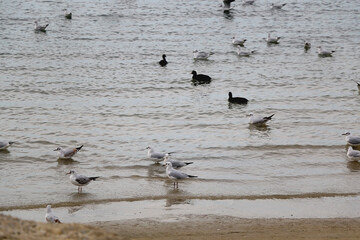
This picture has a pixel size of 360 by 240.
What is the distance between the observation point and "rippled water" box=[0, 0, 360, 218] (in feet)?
57.0

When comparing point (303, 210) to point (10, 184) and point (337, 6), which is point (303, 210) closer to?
point (10, 184)

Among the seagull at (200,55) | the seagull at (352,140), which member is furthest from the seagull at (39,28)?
the seagull at (352,140)

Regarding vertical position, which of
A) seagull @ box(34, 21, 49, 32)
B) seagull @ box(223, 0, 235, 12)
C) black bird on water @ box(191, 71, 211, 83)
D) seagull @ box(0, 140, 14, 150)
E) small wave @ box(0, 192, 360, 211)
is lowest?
small wave @ box(0, 192, 360, 211)

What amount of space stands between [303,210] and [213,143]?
6051 millimetres

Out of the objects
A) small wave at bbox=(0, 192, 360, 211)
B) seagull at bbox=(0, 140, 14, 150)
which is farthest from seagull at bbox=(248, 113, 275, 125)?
seagull at bbox=(0, 140, 14, 150)

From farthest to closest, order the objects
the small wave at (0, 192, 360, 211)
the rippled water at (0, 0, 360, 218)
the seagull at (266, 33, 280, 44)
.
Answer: the seagull at (266, 33, 280, 44)
the rippled water at (0, 0, 360, 218)
the small wave at (0, 192, 360, 211)

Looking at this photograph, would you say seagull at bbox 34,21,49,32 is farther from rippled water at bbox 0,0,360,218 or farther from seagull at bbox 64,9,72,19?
seagull at bbox 64,9,72,19

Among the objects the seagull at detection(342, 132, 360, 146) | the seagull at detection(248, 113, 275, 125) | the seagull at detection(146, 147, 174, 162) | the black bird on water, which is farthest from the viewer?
the black bird on water

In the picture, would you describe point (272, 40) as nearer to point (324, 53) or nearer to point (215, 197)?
point (324, 53)

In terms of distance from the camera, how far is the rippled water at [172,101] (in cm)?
1738

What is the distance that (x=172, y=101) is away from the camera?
2581cm

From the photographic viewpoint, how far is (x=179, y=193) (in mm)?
16484

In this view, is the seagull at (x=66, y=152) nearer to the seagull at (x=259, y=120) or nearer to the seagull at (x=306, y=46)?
the seagull at (x=259, y=120)

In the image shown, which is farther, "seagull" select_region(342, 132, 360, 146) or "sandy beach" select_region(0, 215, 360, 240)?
"seagull" select_region(342, 132, 360, 146)
